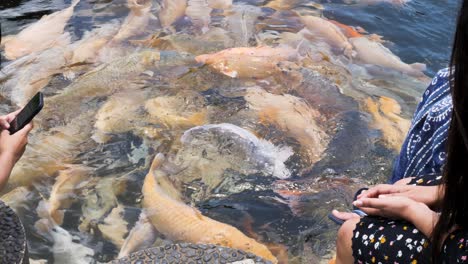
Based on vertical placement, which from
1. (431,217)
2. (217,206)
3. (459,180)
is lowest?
(217,206)

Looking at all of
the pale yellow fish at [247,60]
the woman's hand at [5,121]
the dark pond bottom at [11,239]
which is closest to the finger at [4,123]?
the woman's hand at [5,121]

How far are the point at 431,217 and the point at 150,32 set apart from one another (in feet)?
15.0

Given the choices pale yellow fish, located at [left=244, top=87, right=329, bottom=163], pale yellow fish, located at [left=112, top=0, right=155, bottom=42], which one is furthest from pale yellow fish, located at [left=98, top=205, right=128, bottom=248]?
pale yellow fish, located at [left=112, top=0, right=155, bottom=42]

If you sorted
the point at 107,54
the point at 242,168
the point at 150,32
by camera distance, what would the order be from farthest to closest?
the point at 150,32 < the point at 107,54 < the point at 242,168

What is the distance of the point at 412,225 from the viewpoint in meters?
2.00

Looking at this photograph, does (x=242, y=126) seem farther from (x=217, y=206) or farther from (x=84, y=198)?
(x=84, y=198)

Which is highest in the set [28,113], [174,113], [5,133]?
[28,113]

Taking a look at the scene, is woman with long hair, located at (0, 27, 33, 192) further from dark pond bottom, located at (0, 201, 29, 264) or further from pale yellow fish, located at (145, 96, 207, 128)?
pale yellow fish, located at (145, 96, 207, 128)

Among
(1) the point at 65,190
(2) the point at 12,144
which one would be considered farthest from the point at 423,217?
(1) the point at 65,190

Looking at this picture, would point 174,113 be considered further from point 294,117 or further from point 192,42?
point 192,42

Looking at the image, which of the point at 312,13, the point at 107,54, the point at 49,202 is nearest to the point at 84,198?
the point at 49,202

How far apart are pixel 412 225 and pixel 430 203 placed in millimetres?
138

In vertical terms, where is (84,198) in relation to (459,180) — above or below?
below

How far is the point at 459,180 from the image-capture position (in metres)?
1.69
